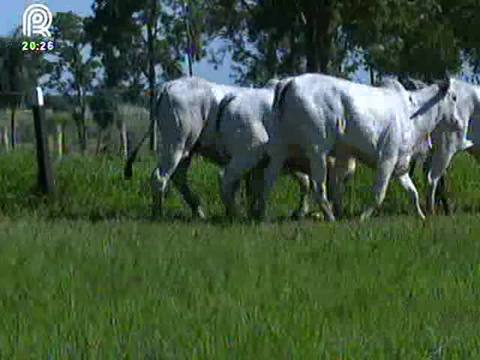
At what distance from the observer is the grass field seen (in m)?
5.31

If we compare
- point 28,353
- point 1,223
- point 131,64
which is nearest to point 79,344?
point 28,353

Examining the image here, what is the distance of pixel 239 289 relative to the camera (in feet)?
22.7

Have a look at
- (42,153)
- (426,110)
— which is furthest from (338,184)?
(42,153)

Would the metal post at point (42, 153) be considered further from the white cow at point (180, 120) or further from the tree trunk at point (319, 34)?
the tree trunk at point (319, 34)

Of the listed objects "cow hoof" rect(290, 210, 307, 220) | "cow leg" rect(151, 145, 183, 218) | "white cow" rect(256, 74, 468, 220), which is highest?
"white cow" rect(256, 74, 468, 220)

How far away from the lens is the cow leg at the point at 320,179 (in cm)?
1218

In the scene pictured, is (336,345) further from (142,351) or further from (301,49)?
(301,49)

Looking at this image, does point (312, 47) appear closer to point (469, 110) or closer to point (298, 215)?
point (469, 110)

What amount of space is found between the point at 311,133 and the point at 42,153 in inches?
179

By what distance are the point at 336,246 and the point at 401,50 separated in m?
Result: 28.1

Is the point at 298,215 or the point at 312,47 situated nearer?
the point at 298,215

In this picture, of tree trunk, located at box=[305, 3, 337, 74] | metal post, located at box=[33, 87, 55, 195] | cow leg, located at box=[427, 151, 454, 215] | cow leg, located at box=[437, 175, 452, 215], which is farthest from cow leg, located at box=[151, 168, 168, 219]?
tree trunk, located at box=[305, 3, 337, 74]

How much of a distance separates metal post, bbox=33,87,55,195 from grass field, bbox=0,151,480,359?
3207 mm

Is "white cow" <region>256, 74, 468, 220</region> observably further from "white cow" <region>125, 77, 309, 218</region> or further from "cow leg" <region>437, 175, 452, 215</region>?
"cow leg" <region>437, 175, 452, 215</region>
